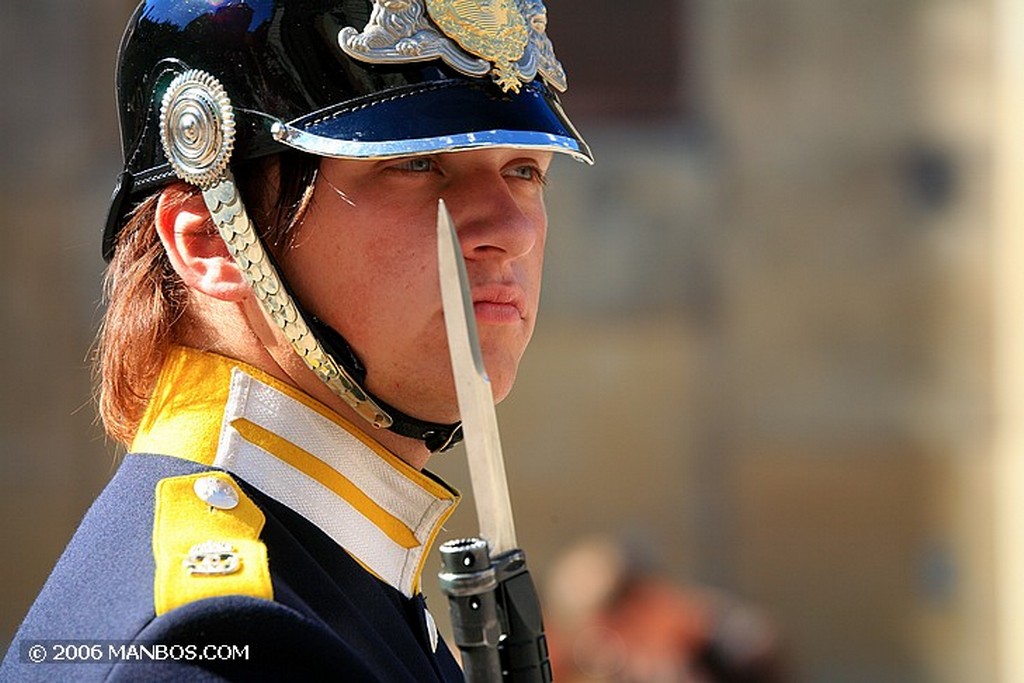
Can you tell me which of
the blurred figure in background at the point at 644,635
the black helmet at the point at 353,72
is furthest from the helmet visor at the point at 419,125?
the blurred figure in background at the point at 644,635

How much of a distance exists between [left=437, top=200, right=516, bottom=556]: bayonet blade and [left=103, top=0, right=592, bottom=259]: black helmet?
23cm

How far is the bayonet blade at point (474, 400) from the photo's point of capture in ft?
6.72

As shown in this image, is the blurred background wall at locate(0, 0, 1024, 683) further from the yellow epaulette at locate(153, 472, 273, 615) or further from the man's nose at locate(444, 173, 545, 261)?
the yellow epaulette at locate(153, 472, 273, 615)

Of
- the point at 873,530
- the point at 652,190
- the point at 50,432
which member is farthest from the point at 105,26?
the point at 873,530

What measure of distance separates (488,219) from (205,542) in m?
0.56

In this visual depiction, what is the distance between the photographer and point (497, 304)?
2342 mm

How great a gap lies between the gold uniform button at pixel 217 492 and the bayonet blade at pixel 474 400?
30 cm

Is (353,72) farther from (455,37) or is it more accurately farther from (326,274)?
(326,274)

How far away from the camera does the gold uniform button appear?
2145 mm

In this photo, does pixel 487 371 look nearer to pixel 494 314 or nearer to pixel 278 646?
pixel 494 314

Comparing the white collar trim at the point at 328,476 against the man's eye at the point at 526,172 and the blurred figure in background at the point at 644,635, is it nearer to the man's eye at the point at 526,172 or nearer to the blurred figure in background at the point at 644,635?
the man's eye at the point at 526,172

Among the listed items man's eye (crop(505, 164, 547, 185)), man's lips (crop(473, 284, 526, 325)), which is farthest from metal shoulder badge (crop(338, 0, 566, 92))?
man's lips (crop(473, 284, 526, 325))

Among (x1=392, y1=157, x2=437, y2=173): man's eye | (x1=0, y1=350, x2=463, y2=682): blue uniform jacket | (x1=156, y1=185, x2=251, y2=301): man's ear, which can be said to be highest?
(x1=392, y1=157, x2=437, y2=173): man's eye

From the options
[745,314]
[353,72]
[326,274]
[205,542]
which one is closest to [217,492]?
[205,542]
